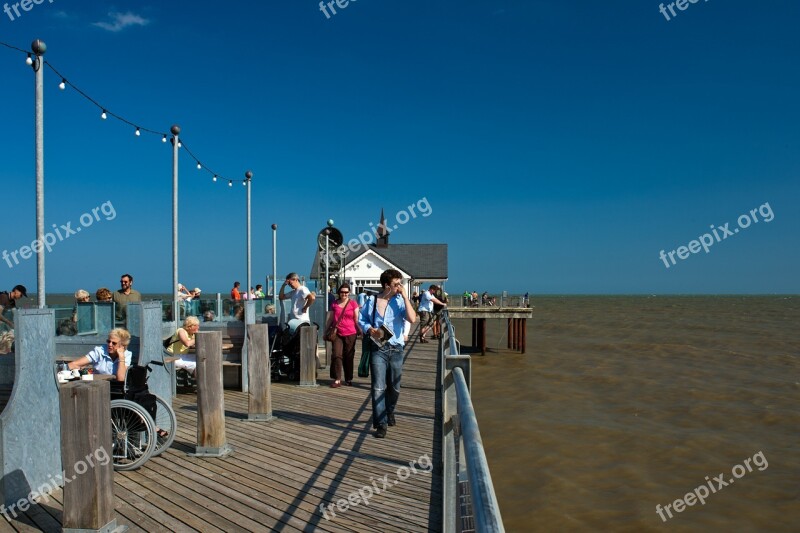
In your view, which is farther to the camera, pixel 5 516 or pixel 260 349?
pixel 260 349

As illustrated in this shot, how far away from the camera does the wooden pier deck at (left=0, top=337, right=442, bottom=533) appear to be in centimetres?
452

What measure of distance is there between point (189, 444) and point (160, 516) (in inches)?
81.7

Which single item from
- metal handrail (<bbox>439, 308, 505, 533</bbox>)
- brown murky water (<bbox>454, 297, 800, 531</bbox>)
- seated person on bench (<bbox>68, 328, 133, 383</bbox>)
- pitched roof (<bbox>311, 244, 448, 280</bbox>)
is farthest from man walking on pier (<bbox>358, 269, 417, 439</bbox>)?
pitched roof (<bbox>311, 244, 448, 280</bbox>)

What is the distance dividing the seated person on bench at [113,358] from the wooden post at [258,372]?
55.3 inches

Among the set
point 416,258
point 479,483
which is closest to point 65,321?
point 479,483

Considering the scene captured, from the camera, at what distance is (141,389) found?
604cm

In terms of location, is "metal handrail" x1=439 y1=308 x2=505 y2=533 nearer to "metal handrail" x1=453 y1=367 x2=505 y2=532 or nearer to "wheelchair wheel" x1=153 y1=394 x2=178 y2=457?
"metal handrail" x1=453 y1=367 x2=505 y2=532

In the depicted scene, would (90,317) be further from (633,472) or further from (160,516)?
(633,472)

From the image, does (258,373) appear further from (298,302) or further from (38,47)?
(38,47)

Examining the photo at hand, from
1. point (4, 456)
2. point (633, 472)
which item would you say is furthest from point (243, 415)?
point (633, 472)

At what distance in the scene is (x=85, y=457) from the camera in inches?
163

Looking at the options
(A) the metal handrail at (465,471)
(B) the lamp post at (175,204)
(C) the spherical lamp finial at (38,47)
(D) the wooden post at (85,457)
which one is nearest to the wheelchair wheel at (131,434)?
(D) the wooden post at (85,457)

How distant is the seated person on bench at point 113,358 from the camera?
19.6 ft

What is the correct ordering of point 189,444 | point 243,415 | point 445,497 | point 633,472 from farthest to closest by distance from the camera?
point 633,472 < point 243,415 < point 189,444 < point 445,497
